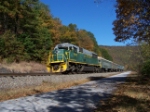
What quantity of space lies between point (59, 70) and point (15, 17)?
19.2 meters

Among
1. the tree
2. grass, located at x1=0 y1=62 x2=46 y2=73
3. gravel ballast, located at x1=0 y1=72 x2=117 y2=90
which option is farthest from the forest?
the tree

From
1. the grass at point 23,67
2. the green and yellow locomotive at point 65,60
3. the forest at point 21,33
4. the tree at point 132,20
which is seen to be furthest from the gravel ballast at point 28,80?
the forest at point 21,33

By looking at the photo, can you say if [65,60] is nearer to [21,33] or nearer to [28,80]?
[28,80]

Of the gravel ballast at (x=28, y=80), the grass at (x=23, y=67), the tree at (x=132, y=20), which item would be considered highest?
the tree at (x=132, y=20)

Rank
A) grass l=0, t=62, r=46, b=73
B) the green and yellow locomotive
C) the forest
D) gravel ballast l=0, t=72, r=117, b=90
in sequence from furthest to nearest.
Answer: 1. the forest
2. grass l=0, t=62, r=46, b=73
3. the green and yellow locomotive
4. gravel ballast l=0, t=72, r=117, b=90

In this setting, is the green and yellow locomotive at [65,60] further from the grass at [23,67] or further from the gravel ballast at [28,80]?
the grass at [23,67]

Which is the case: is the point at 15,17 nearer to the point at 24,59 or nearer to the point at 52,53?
the point at 24,59

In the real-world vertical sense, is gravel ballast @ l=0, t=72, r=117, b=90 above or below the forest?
below

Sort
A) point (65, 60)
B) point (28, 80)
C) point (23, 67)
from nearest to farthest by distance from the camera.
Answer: point (28, 80) < point (65, 60) < point (23, 67)

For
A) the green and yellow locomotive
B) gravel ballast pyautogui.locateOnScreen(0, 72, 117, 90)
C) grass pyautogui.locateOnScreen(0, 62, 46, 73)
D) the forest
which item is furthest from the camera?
the forest

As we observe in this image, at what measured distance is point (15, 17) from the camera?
126ft

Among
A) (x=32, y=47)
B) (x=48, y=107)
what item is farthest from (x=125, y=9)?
(x=32, y=47)

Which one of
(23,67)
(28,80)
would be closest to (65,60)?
(28,80)

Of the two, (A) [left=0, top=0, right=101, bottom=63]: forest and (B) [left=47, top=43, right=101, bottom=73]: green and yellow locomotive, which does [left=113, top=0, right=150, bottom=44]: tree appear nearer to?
(B) [left=47, top=43, right=101, bottom=73]: green and yellow locomotive
